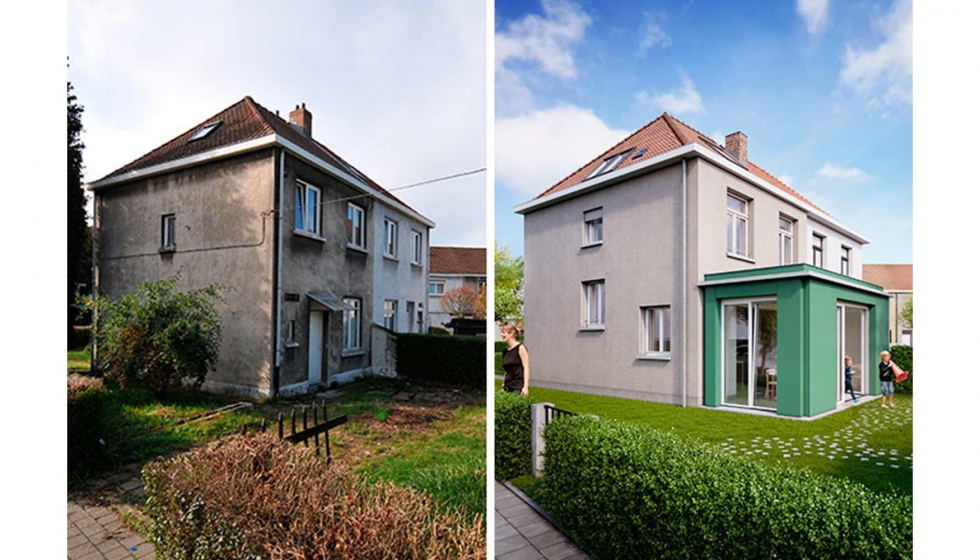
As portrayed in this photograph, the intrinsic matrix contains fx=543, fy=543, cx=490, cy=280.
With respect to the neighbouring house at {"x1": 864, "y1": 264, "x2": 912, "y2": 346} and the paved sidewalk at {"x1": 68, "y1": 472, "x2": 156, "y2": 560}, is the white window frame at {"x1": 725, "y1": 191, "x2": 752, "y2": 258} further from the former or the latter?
the paved sidewalk at {"x1": 68, "y1": 472, "x2": 156, "y2": 560}

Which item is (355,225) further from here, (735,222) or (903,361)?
(903,361)

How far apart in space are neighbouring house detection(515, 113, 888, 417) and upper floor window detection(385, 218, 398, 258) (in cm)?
60

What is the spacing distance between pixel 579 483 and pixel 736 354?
99 centimetres

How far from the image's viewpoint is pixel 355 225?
2.05 m

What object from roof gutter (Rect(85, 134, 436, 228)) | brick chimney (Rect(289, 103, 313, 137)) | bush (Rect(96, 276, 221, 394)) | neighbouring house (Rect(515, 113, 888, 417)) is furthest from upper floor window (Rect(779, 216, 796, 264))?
bush (Rect(96, 276, 221, 394))

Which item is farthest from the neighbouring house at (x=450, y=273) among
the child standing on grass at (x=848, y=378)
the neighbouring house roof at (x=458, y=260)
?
the child standing on grass at (x=848, y=378)

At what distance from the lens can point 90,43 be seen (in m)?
2.24

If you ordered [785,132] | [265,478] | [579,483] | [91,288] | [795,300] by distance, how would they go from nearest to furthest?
[795,300] → [785,132] → [265,478] → [91,288] → [579,483]

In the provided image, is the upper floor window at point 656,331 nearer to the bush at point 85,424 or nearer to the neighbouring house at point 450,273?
the neighbouring house at point 450,273

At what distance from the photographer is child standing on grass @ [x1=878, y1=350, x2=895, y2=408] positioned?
157 cm

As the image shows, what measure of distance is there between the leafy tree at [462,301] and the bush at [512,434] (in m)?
0.54

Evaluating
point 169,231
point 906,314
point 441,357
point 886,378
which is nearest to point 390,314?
point 441,357

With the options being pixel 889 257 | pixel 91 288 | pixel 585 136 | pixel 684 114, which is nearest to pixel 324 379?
pixel 91 288
